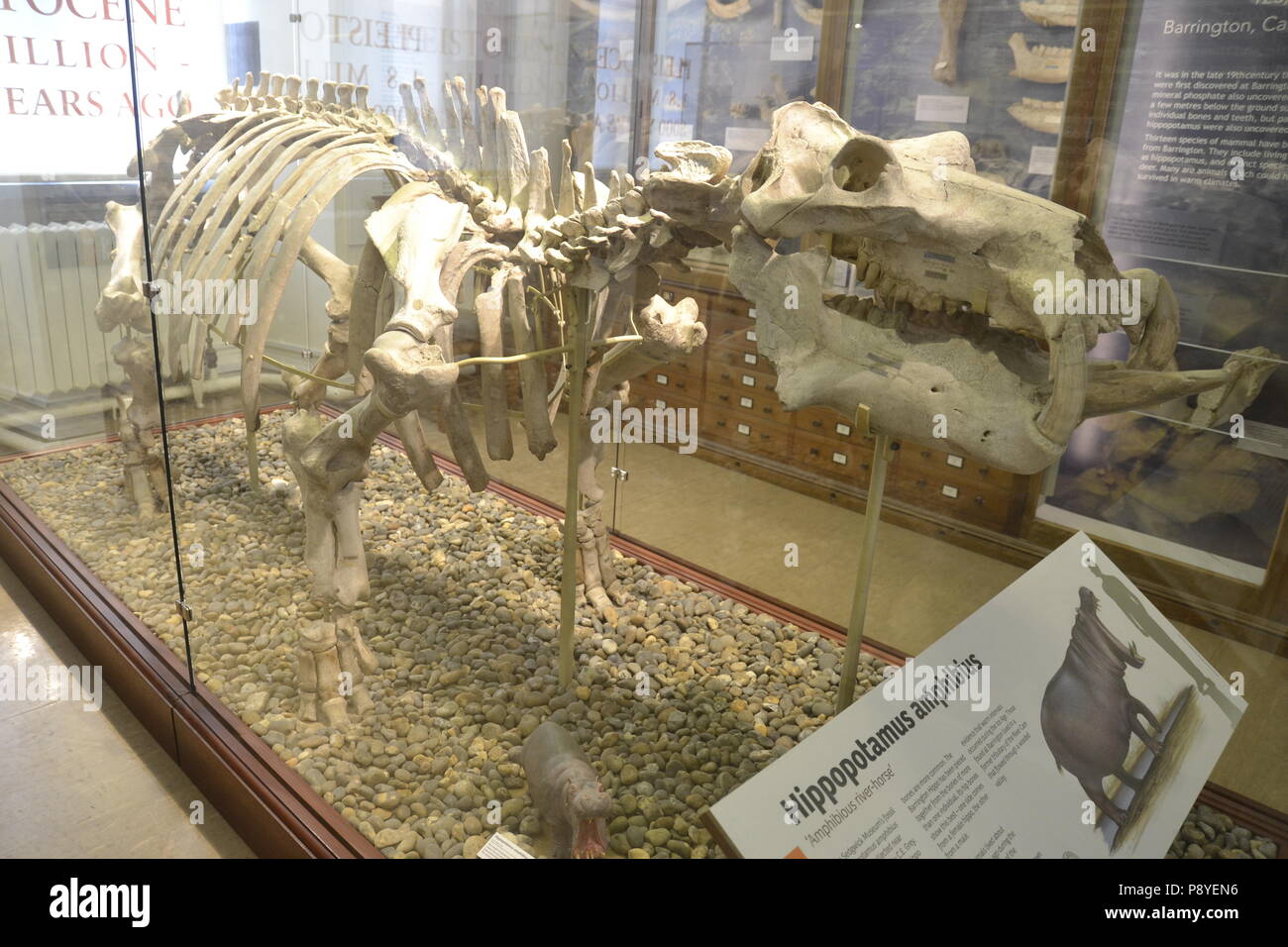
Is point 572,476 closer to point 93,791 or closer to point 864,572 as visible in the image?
point 864,572

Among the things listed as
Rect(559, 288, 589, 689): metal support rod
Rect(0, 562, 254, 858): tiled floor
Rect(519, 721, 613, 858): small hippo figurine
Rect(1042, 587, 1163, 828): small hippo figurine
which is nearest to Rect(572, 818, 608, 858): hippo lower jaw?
Rect(519, 721, 613, 858): small hippo figurine

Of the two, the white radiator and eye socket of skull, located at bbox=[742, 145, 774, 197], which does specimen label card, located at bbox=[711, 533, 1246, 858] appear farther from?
the white radiator

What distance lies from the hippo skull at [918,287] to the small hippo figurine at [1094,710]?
72 cm

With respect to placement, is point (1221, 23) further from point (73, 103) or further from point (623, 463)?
point (73, 103)

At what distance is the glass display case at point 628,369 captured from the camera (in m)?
2.16

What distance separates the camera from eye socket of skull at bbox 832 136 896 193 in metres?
1.95

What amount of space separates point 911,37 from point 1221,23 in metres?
0.94

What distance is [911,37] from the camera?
303 centimetres

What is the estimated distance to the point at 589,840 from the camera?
2475 mm

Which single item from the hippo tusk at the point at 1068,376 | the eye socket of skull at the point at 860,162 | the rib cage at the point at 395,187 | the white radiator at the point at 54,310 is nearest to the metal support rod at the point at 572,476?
the rib cage at the point at 395,187

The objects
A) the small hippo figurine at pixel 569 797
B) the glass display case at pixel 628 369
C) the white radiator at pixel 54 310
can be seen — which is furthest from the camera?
the white radiator at pixel 54 310

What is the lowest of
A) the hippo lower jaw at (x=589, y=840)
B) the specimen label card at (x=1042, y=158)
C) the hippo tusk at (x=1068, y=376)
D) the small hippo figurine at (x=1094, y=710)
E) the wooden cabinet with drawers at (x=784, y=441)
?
the hippo lower jaw at (x=589, y=840)

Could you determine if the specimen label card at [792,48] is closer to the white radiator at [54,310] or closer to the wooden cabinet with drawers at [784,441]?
the wooden cabinet with drawers at [784,441]
